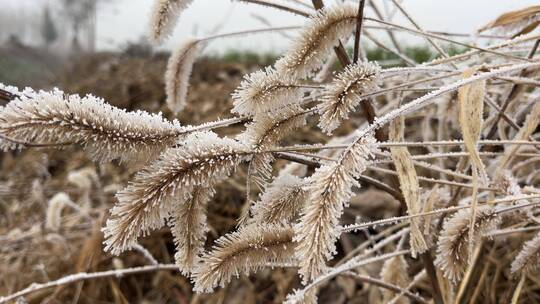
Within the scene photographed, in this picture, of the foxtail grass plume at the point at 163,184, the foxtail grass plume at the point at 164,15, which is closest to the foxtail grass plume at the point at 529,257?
the foxtail grass plume at the point at 163,184

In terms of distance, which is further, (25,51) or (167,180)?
(25,51)


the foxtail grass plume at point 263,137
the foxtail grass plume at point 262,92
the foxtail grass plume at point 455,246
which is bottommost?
the foxtail grass plume at point 455,246

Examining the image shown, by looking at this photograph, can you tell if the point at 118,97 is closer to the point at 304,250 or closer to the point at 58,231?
the point at 58,231

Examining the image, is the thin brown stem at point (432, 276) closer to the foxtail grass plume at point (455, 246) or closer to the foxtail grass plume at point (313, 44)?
the foxtail grass plume at point (455, 246)

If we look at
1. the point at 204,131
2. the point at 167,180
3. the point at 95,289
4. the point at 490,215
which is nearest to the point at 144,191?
the point at 167,180

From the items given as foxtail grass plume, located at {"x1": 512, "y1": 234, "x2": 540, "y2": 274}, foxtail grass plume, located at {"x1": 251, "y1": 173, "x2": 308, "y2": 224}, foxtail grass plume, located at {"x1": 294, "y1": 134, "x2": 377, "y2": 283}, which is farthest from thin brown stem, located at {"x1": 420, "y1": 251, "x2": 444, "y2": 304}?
foxtail grass plume, located at {"x1": 294, "y1": 134, "x2": 377, "y2": 283}
